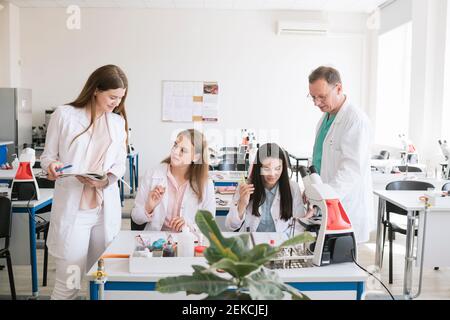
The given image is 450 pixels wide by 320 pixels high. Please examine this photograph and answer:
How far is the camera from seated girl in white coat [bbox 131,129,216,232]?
7.68 feet

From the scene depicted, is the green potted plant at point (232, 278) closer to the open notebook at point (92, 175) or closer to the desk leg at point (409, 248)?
the open notebook at point (92, 175)

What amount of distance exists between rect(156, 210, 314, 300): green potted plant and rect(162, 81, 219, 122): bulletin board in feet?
21.3

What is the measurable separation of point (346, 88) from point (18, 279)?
577 cm

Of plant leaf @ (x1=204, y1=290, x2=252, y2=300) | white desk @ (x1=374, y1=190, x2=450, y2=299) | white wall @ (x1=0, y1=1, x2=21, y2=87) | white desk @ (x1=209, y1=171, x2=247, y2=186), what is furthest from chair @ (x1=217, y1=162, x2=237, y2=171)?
white wall @ (x1=0, y1=1, x2=21, y2=87)

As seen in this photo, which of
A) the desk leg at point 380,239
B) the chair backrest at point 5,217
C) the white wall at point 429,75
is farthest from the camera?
the white wall at point 429,75

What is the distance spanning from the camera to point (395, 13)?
6.32 m

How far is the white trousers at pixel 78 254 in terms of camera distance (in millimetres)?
1941

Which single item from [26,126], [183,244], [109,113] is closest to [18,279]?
[109,113]

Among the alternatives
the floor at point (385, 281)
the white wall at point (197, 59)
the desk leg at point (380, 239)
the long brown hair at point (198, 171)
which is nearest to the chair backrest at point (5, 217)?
the floor at point (385, 281)

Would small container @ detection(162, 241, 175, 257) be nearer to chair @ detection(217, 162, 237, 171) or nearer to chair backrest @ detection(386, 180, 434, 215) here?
chair backrest @ detection(386, 180, 434, 215)

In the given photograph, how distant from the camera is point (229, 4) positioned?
686 centimetres

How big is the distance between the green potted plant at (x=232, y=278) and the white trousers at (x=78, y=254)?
48.5 inches

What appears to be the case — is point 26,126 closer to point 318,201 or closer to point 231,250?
point 318,201

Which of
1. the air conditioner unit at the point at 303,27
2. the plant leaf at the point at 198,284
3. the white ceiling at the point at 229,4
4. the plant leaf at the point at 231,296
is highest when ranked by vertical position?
the white ceiling at the point at 229,4
